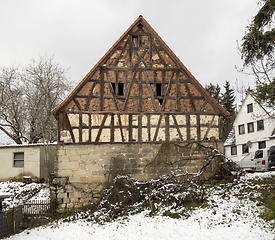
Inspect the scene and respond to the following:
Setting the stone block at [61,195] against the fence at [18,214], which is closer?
the fence at [18,214]

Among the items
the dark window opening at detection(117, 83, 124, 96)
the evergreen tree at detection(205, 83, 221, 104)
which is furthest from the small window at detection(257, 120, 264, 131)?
the dark window opening at detection(117, 83, 124, 96)

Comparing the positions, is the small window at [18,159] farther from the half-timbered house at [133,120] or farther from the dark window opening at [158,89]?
the dark window opening at [158,89]

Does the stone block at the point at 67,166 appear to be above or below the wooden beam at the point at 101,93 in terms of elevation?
below

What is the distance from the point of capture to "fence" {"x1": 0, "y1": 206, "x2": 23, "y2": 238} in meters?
11.0

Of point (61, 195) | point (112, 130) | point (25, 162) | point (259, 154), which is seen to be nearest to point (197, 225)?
point (112, 130)

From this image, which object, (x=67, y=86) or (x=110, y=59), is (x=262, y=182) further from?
(x=67, y=86)

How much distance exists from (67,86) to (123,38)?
46.0ft

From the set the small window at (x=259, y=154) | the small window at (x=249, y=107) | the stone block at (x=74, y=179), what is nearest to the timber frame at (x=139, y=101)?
the stone block at (x=74, y=179)

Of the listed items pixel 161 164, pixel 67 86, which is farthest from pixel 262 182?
pixel 67 86

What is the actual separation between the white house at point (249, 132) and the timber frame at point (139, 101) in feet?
48.7

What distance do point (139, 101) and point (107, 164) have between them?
3481mm

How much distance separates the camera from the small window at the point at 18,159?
20.3 metres

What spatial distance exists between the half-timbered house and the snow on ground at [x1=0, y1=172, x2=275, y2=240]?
76.0 inches

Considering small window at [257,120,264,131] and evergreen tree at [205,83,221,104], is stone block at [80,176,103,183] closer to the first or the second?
small window at [257,120,264,131]
